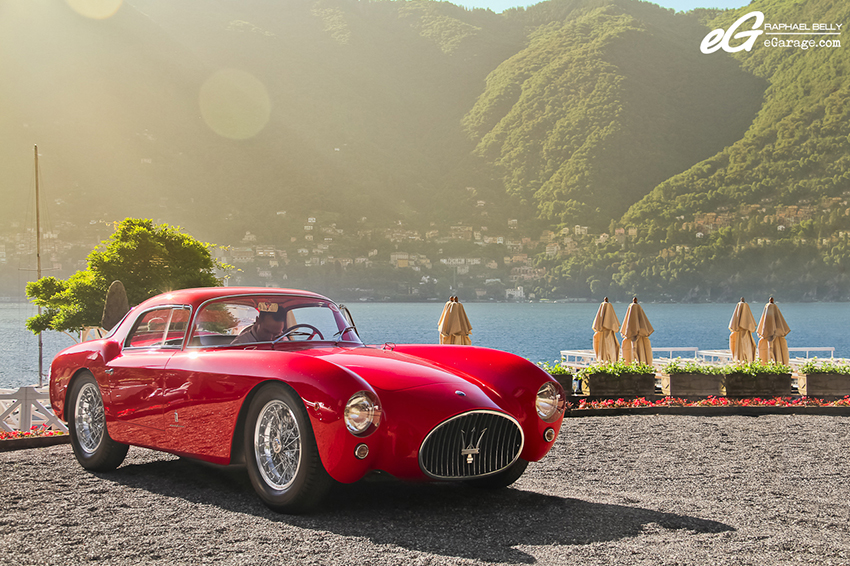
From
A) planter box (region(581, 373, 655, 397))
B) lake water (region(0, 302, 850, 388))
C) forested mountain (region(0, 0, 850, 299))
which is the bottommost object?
lake water (region(0, 302, 850, 388))

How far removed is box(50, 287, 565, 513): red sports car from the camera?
4289 millimetres

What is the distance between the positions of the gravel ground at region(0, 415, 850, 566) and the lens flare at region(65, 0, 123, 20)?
196812 millimetres

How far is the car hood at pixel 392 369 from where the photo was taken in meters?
4.58

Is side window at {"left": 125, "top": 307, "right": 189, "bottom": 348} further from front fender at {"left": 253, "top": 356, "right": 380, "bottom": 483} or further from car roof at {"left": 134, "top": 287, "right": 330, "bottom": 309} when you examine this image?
front fender at {"left": 253, "top": 356, "right": 380, "bottom": 483}

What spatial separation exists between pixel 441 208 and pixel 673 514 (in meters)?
158

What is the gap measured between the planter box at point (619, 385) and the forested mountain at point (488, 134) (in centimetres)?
13374

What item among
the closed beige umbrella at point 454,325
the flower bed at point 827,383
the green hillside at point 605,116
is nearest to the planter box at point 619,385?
the closed beige umbrella at point 454,325

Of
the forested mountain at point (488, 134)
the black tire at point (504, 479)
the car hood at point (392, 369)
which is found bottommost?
the black tire at point (504, 479)

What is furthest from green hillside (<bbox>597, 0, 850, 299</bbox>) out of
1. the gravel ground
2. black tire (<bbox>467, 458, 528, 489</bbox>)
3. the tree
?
black tire (<bbox>467, 458, 528, 489</bbox>)

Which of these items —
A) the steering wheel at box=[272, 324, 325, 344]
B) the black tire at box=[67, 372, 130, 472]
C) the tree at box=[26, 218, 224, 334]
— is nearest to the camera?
A: the steering wheel at box=[272, 324, 325, 344]

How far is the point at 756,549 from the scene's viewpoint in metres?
3.74

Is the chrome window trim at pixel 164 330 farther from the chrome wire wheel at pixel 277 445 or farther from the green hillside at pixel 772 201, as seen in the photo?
the green hillside at pixel 772 201

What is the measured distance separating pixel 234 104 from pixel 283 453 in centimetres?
17940

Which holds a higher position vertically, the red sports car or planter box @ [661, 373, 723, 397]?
the red sports car
